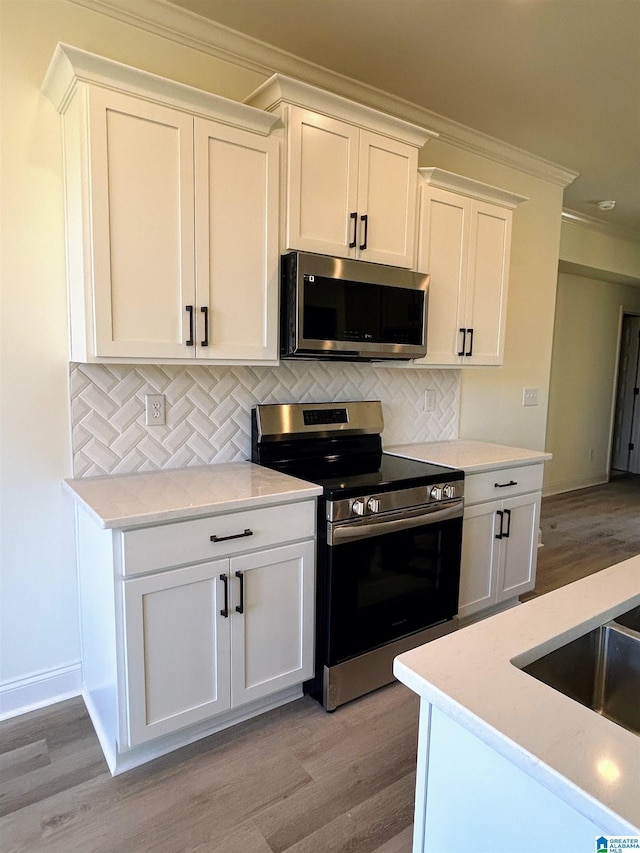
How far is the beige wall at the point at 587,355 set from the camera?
5.32 meters

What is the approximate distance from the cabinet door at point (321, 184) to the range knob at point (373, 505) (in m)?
1.07

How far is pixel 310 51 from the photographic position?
7.81 feet

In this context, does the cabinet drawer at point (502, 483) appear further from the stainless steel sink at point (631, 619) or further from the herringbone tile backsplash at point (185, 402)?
the stainless steel sink at point (631, 619)

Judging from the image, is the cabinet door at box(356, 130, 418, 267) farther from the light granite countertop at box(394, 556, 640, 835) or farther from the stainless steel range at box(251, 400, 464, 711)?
the light granite countertop at box(394, 556, 640, 835)

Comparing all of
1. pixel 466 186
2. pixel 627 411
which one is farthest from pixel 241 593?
pixel 627 411

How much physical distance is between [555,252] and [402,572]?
9.21ft

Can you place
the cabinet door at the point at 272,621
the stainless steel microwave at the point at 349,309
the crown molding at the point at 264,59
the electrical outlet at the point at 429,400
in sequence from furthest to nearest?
the electrical outlet at the point at 429,400, the stainless steel microwave at the point at 349,309, the crown molding at the point at 264,59, the cabinet door at the point at 272,621

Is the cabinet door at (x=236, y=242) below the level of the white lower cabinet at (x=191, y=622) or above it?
above

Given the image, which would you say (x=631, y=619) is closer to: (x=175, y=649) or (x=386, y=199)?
(x=175, y=649)

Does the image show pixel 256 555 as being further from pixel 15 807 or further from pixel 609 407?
pixel 609 407

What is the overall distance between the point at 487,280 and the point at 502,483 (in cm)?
114

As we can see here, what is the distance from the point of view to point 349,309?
2.32 meters

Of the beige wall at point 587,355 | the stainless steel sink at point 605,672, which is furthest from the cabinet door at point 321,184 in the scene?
the beige wall at point 587,355

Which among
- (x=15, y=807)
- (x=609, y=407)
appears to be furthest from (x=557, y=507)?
(x=15, y=807)
